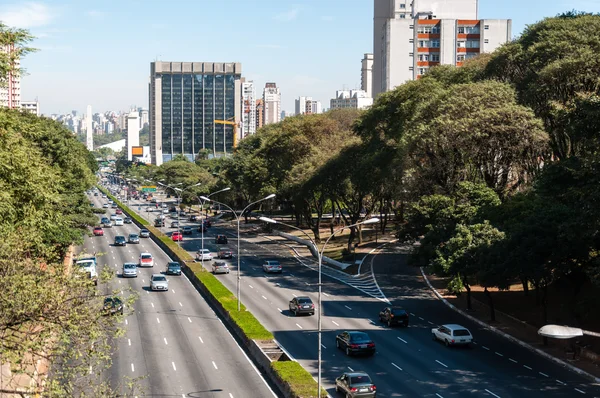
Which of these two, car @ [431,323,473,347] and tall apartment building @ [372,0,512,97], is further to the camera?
tall apartment building @ [372,0,512,97]

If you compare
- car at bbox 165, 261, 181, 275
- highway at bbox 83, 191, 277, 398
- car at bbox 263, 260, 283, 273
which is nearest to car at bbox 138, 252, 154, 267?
car at bbox 165, 261, 181, 275

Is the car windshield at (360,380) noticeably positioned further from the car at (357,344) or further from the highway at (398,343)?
the car at (357,344)

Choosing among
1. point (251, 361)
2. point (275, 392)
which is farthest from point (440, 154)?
point (275, 392)

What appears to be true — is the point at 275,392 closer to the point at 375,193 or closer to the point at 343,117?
the point at 375,193

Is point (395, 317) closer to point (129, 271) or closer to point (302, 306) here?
point (302, 306)

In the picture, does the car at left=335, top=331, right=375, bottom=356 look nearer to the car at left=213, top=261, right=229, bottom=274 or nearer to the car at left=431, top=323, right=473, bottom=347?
the car at left=431, top=323, right=473, bottom=347
